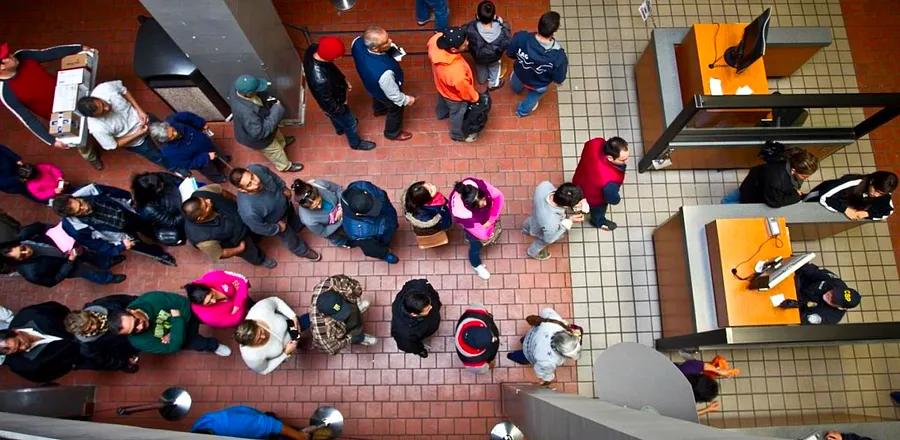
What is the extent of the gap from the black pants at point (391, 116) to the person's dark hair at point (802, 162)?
361 cm

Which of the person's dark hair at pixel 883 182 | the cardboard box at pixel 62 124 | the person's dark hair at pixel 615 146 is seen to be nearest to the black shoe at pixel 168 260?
the cardboard box at pixel 62 124

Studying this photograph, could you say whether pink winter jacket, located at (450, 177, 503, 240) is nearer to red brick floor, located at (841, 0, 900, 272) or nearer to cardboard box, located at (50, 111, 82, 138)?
cardboard box, located at (50, 111, 82, 138)

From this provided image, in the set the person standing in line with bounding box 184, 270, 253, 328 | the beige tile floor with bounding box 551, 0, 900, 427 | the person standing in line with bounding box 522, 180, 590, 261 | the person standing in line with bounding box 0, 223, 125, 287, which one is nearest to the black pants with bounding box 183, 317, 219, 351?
the person standing in line with bounding box 184, 270, 253, 328

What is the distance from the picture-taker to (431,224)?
4.22m

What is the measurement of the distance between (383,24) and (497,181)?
2383 millimetres

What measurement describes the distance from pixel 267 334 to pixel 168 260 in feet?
6.89

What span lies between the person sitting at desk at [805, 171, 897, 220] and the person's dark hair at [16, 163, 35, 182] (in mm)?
7232

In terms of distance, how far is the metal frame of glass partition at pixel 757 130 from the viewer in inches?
167

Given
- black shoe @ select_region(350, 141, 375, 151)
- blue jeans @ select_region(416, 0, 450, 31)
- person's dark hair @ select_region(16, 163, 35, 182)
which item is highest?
blue jeans @ select_region(416, 0, 450, 31)

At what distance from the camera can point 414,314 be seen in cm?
380

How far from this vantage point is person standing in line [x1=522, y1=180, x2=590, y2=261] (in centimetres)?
401

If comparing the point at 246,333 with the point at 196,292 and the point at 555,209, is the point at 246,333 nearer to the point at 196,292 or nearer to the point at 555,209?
the point at 196,292

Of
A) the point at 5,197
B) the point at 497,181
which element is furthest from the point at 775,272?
the point at 5,197

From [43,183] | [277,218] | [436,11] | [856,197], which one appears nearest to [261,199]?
[277,218]
